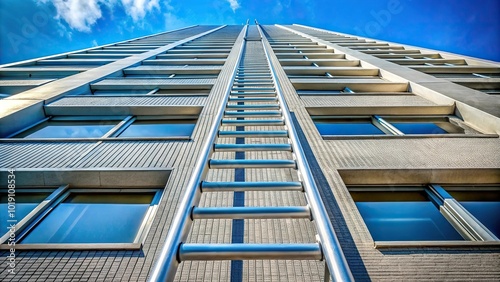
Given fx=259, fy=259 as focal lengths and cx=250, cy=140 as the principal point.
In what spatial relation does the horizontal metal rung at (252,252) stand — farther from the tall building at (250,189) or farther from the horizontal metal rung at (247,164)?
the horizontal metal rung at (247,164)

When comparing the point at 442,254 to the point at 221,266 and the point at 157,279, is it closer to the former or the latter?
the point at 221,266

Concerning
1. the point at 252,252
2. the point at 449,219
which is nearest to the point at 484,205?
the point at 449,219

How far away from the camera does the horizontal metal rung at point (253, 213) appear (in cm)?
191

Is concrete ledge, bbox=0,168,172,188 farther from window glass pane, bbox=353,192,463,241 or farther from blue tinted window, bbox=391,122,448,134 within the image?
blue tinted window, bbox=391,122,448,134

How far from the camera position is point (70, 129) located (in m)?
5.57

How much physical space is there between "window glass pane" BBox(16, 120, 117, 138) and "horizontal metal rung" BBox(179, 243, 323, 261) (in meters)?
4.62

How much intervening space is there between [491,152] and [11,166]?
24.2 feet

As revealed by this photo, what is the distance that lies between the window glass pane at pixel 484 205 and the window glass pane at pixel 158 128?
471 cm

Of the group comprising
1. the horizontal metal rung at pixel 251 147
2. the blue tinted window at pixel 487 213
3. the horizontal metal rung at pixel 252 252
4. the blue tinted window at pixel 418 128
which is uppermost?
the horizontal metal rung at pixel 251 147

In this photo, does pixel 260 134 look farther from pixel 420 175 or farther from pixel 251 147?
pixel 420 175

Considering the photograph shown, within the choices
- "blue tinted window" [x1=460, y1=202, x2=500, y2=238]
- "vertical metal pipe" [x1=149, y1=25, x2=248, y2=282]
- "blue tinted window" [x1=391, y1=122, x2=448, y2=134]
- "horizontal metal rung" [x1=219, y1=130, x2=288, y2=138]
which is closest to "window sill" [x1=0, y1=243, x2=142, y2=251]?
"vertical metal pipe" [x1=149, y1=25, x2=248, y2=282]

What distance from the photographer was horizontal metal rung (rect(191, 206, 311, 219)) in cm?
191

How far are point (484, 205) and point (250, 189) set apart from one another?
3338 millimetres

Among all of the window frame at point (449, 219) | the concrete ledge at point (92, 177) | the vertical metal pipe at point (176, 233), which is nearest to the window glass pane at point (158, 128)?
the concrete ledge at point (92, 177)
